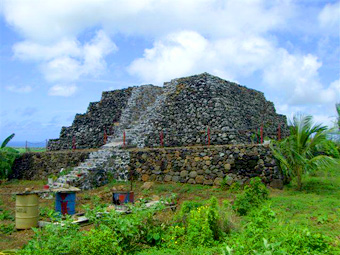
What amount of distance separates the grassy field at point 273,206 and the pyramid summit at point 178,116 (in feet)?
11.3

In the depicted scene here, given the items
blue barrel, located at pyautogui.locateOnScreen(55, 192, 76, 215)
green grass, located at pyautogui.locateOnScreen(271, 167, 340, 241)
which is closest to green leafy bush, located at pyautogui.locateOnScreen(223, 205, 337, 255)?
green grass, located at pyautogui.locateOnScreen(271, 167, 340, 241)

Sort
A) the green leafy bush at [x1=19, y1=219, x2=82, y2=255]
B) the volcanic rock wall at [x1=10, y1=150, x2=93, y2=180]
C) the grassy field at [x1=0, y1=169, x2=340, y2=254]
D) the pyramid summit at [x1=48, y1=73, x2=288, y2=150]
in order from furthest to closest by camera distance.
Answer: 1. the volcanic rock wall at [x1=10, y1=150, x2=93, y2=180]
2. the pyramid summit at [x1=48, y1=73, x2=288, y2=150]
3. the grassy field at [x1=0, y1=169, x2=340, y2=254]
4. the green leafy bush at [x1=19, y1=219, x2=82, y2=255]

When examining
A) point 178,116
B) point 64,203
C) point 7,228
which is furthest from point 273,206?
point 178,116

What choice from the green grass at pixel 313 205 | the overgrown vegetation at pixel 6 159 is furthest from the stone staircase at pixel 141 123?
the green grass at pixel 313 205

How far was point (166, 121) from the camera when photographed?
663 inches

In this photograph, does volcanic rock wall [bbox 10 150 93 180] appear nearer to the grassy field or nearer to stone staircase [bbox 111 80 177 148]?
stone staircase [bbox 111 80 177 148]

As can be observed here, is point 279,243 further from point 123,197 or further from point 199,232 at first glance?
point 123,197

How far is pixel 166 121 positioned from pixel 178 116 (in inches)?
27.4

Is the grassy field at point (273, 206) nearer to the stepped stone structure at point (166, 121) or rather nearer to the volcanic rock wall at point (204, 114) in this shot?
the stepped stone structure at point (166, 121)

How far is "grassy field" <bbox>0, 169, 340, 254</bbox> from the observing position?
5703mm

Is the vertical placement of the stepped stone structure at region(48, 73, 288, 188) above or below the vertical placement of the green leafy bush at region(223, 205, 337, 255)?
above

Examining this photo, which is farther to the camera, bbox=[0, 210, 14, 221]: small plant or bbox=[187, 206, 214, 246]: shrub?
bbox=[0, 210, 14, 221]: small plant

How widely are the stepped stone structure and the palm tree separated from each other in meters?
3.37

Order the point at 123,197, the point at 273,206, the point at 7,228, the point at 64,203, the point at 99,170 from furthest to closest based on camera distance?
1. the point at 99,170
2. the point at 123,197
3. the point at 64,203
4. the point at 273,206
5. the point at 7,228
